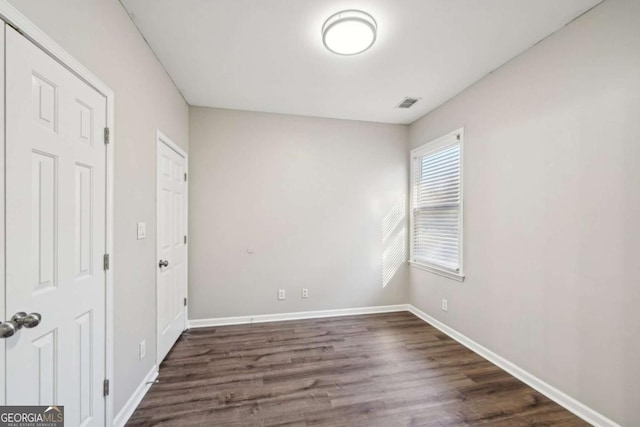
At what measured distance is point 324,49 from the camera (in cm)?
208

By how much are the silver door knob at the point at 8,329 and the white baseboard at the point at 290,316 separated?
240 centimetres

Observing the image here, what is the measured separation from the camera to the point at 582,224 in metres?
1.76

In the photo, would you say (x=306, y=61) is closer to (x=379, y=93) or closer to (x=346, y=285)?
Answer: (x=379, y=93)

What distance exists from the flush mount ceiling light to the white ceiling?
51 mm

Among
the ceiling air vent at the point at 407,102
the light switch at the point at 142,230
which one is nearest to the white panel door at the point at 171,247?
the light switch at the point at 142,230

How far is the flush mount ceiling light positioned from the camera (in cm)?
173

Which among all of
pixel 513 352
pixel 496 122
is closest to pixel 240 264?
pixel 513 352

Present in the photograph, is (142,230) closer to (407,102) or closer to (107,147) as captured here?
(107,147)

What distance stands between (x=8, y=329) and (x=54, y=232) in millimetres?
405

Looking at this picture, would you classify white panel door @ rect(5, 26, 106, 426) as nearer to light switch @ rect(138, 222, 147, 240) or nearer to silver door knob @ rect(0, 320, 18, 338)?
silver door knob @ rect(0, 320, 18, 338)

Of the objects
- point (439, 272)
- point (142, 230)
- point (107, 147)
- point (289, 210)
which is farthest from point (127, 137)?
point (439, 272)

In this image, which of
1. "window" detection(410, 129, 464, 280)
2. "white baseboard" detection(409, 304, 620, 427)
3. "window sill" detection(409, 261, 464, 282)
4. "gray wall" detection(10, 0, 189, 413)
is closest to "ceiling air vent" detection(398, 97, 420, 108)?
"window" detection(410, 129, 464, 280)

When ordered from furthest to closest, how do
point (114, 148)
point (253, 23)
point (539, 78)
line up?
point (539, 78) < point (253, 23) < point (114, 148)

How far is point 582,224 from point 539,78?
1159 millimetres
